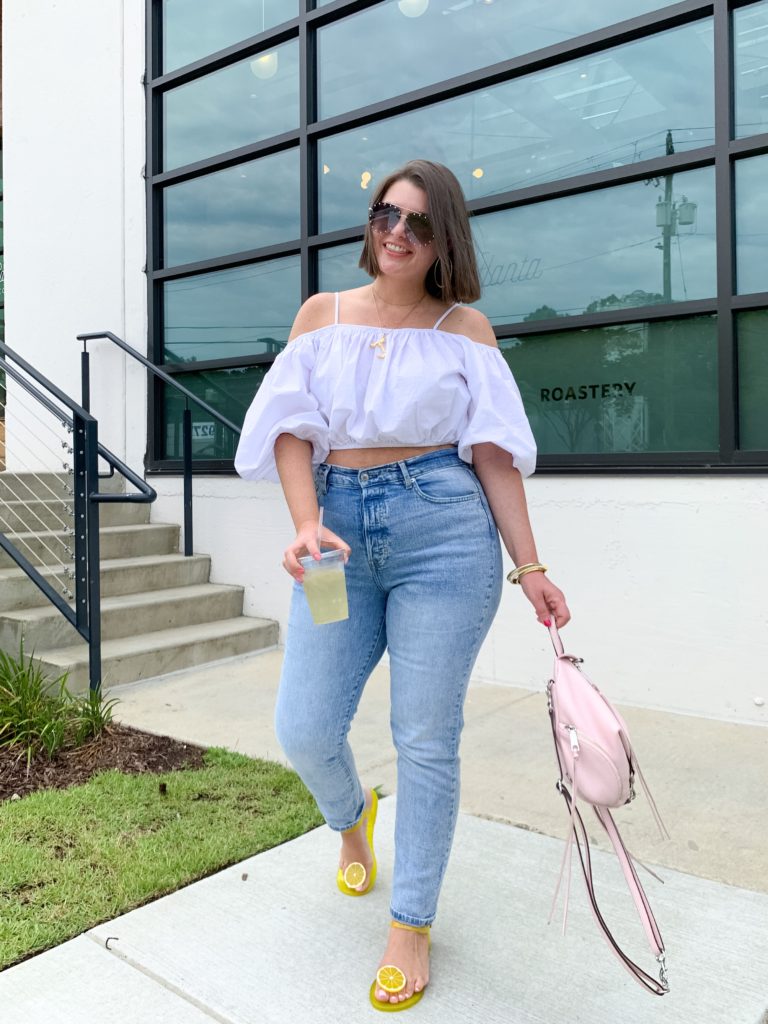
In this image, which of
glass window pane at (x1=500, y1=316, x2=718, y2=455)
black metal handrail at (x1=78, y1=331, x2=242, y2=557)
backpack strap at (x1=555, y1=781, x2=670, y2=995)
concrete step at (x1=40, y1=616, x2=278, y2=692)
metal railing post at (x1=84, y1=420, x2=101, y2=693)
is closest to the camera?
backpack strap at (x1=555, y1=781, x2=670, y2=995)

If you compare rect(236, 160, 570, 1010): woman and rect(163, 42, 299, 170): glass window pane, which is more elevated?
rect(163, 42, 299, 170): glass window pane

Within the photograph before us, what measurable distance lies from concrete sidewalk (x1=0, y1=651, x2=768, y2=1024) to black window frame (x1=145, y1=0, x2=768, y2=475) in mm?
1681

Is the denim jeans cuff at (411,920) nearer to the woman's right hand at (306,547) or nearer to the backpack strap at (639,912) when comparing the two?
the backpack strap at (639,912)

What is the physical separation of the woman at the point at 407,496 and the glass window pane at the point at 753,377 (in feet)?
7.42

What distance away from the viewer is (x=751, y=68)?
3865 mm

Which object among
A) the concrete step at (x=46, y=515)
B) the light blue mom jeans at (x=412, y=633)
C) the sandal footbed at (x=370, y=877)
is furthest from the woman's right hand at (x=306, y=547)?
the concrete step at (x=46, y=515)

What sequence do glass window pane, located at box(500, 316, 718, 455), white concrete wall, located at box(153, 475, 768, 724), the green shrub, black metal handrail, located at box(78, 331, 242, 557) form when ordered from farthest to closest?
black metal handrail, located at box(78, 331, 242, 557)
glass window pane, located at box(500, 316, 718, 455)
white concrete wall, located at box(153, 475, 768, 724)
the green shrub

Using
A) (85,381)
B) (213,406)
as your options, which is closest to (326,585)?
(213,406)

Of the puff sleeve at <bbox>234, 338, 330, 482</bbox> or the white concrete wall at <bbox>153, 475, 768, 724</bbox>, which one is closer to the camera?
the puff sleeve at <bbox>234, 338, 330, 482</bbox>

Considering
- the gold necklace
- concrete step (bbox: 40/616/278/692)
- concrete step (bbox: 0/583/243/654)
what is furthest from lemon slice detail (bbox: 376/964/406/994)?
concrete step (bbox: 0/583/243/654)

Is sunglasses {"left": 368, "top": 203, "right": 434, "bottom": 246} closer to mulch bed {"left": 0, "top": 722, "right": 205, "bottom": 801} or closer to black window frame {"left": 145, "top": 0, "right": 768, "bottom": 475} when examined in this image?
mulch bed {"left": 0, "top": 722, "right": 205, "bottom": 801}

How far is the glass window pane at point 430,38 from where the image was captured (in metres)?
4.43

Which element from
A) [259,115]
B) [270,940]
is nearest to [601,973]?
[270,940]

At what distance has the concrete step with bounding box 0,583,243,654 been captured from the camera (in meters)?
4.34
